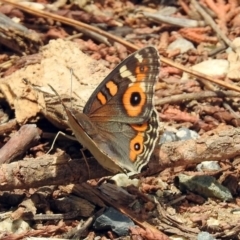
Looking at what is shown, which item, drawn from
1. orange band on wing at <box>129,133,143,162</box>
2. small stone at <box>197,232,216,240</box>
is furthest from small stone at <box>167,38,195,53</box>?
small stone at <box>197,232,216,240</box>

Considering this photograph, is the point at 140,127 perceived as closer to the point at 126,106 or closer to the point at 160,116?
the point at 126,106

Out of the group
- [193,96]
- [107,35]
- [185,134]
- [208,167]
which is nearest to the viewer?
[208,167]

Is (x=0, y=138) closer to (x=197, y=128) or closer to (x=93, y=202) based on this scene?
(x=93, y=202)

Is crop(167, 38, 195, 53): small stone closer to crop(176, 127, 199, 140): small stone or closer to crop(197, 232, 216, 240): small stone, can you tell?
crop(176, 127, 199, 140): small stone

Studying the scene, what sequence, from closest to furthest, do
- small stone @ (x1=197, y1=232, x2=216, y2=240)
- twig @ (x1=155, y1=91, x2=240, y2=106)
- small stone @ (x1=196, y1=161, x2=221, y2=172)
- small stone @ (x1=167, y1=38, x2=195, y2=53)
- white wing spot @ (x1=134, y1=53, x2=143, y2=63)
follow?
small stone @ (x1=197, y1=232, x2=216, y2=240), white wing spot @ (x1=134, y1=53, x2=143, y2=63), small stone @ (x1=196, y1=161, x2=221, y2=172), twig @ (x1=155, y1=91, x2=240, y2=106), small stone @ (x1=167, y1=38, x2=195, y2=53)

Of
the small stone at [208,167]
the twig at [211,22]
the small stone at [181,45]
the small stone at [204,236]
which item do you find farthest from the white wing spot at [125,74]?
the twig at [211,22]

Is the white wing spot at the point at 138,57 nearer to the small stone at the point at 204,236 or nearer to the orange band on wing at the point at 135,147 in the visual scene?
the orange band on wing at the point at 135,147

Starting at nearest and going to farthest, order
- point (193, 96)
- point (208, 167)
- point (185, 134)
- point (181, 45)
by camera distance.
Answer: point (208, 167), point (185, 134), point (193, 96), point (181, 45)

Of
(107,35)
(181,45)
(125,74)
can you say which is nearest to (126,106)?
(125,74)
